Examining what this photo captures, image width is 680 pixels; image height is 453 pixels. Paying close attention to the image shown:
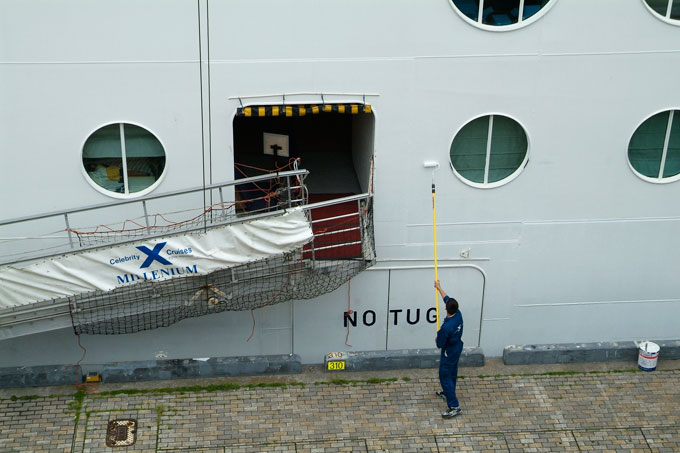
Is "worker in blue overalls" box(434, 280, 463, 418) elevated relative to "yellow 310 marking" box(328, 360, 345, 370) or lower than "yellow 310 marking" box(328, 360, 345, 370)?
elevated

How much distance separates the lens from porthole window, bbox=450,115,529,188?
9686 mm

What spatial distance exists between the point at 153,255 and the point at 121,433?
88.4 inches

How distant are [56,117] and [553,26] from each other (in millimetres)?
6112

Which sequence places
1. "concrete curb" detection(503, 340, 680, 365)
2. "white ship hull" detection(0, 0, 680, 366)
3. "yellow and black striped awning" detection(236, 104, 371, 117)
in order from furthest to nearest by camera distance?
"concrete curb" detection(503, 340, 680, 365), "yellow and black striped awning" detection(236, 104, 371, 117), "white ship hull" detection(0, 0, 680, 366)

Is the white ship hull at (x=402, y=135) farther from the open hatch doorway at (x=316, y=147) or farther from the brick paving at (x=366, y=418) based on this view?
the brick paving at (x=366, y=418)

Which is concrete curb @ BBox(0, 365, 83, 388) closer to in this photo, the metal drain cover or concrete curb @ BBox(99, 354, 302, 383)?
concrete curb @ BBox(99, 354, 302, 383)

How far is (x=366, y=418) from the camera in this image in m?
9.31

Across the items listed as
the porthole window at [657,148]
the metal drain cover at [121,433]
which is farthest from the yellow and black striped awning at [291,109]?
the metal drain cover at [121,433]

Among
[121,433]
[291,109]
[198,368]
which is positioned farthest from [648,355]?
[121,433]

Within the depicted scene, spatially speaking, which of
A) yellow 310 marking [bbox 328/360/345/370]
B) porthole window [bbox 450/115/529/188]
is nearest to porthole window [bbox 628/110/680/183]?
porthole window [bbox 450/115/529/188]

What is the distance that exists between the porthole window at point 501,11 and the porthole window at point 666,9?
1.35 meters

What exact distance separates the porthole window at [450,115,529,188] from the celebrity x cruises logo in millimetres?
3836

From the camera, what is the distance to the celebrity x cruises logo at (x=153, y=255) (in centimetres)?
853

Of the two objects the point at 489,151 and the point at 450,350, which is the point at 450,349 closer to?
the point at 450,350
